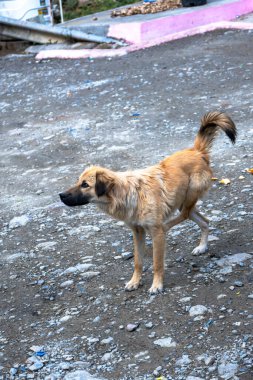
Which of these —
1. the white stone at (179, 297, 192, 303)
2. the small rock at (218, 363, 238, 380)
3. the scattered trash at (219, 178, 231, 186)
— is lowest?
the scattered trash at (219, 178, 231, 186)

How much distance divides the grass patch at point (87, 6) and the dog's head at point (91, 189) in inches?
610

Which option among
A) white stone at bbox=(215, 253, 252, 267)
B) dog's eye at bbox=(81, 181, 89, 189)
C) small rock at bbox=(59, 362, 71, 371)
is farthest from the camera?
white stone at bbox=(215, 253, 252, 267)

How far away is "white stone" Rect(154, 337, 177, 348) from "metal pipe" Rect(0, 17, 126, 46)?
1087 centimetres

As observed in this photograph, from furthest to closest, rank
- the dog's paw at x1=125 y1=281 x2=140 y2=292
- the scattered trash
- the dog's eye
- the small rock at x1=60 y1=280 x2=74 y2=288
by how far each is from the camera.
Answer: the scattered trash → the small rock at x1=60 y1=280 x2=74 y2=288 → the dog's paw at x1=125 y1=281 x2=140 y2=292 → the dog's eye

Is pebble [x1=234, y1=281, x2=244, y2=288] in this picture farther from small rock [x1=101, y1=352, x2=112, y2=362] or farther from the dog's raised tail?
the dog's raised tail

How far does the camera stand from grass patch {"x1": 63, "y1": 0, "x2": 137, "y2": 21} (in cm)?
2022

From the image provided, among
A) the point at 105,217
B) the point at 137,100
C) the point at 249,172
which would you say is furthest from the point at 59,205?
the point at 137,100

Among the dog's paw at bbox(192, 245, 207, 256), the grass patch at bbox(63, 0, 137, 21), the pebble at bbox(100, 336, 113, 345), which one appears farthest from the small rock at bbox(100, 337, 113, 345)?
the grass patch at bbox(63, 0, 137, 21)

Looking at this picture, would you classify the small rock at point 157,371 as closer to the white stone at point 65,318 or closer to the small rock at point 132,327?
the small rock at point 132,327

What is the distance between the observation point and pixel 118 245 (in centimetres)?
644

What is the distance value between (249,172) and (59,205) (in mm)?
2218

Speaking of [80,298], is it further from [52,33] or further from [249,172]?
[52,33]

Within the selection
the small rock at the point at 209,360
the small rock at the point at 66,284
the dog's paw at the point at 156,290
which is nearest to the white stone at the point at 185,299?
the dog's paw at the point at 156,290

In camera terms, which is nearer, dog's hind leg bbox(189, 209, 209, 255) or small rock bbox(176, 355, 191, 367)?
small rock bbox(176, 355, 191, 367)
